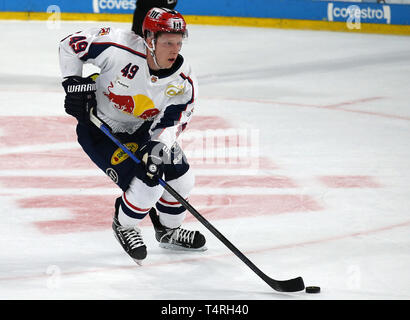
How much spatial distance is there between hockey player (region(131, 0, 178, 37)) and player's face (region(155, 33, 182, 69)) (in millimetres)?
500

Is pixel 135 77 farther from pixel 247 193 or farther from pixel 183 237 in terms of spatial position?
→ pixel 247 193

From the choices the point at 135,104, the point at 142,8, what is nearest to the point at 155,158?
the point at 135,104

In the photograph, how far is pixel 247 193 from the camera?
4.57 metres

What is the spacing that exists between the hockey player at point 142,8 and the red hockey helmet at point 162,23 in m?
0.48

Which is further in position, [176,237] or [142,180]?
[176,237]

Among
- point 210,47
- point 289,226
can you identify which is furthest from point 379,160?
point 210,47

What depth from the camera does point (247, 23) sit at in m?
11.5

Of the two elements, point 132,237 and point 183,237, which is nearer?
point 132,237

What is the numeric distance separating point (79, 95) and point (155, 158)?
0.38 m

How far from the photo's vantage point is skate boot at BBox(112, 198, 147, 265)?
3502 millimetres

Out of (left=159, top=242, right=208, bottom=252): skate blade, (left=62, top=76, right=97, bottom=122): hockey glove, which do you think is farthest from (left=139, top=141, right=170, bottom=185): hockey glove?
(left=159, top=242, right=208, bottom=252): skate blade

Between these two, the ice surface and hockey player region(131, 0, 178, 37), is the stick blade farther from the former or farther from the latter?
hockey player region(131, 0, 178, 37)

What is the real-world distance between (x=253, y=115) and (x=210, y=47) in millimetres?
3520
